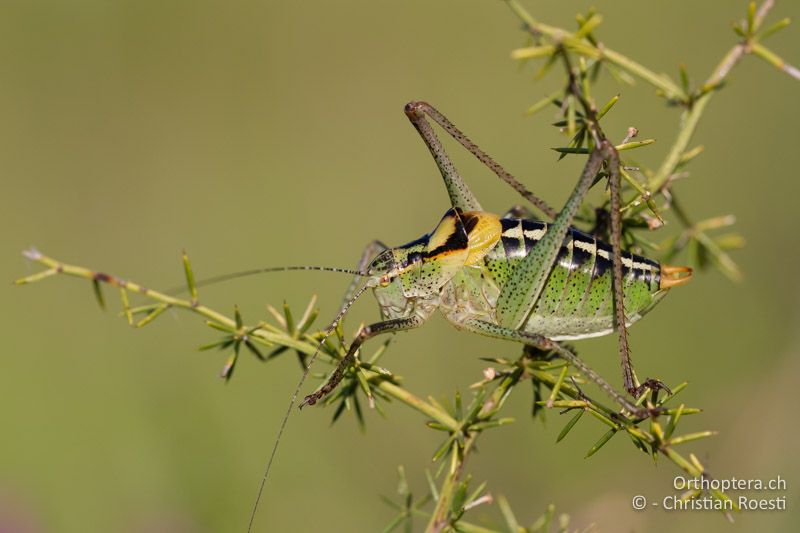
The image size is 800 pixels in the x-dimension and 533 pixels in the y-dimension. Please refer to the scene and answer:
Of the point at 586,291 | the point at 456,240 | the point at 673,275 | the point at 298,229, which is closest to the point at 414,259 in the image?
the point at 456,240

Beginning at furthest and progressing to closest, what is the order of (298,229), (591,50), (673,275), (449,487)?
(298,229) → (673,275) → (449,487) → (591,50)

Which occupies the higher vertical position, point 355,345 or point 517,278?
point 517,278

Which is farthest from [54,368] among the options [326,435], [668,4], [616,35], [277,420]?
[668,4]

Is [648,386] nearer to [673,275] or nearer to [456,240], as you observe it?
[673,275]

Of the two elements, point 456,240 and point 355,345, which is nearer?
point 355,345

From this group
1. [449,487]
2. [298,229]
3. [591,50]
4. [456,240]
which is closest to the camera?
[591,50]

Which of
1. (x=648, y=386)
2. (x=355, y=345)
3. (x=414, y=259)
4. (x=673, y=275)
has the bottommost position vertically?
(x=648, y=386)

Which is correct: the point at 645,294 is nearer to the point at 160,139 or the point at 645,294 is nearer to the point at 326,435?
the point at 326,435

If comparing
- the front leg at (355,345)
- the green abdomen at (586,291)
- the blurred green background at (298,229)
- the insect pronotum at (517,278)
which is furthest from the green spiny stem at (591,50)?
the blurred green background at (298,229)

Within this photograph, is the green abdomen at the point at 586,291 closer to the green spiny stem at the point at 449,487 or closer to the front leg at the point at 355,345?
the front leg at the point at 355,345
